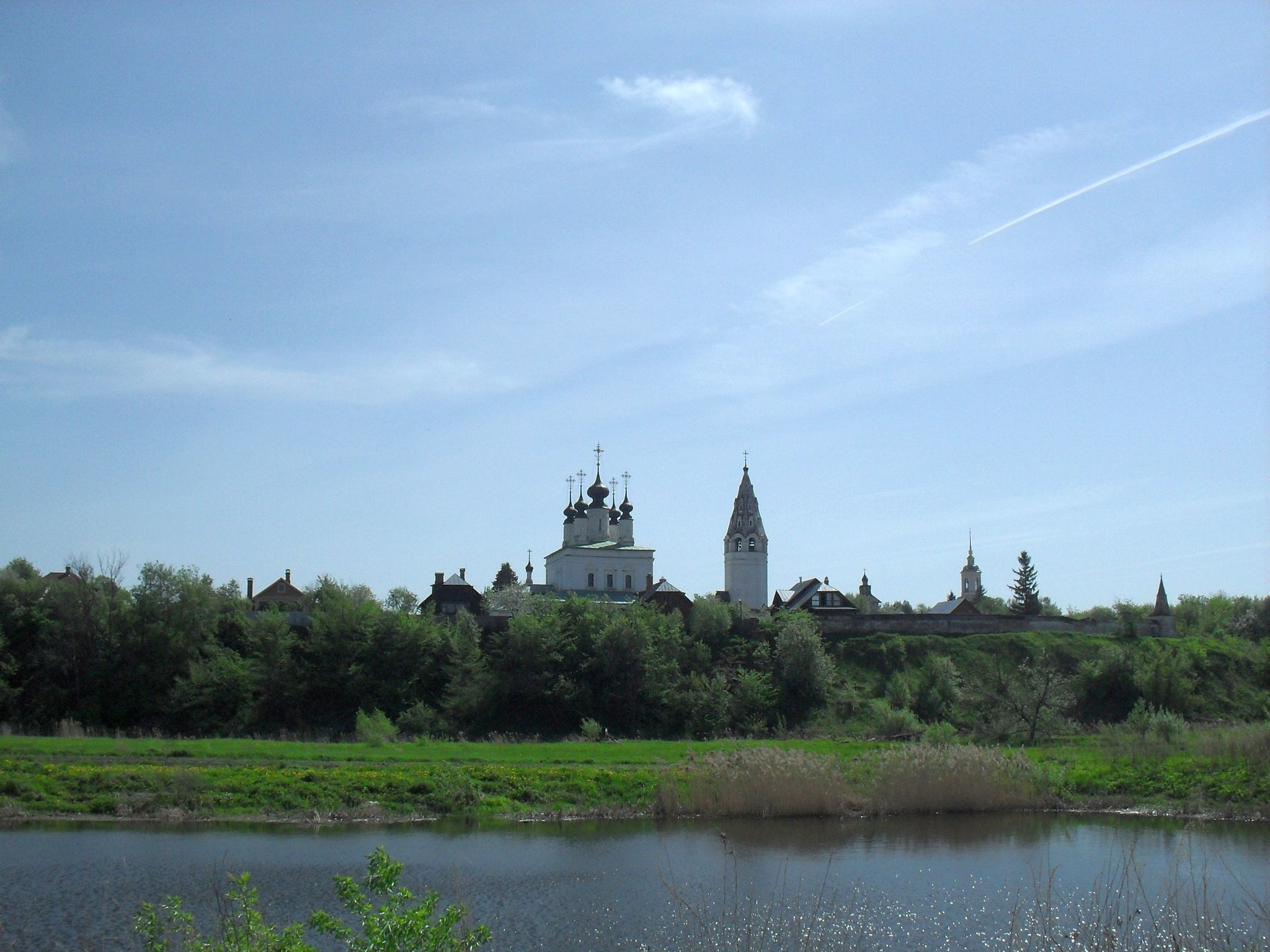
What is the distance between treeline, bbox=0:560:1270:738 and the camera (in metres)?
44.9

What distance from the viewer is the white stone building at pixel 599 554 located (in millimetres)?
87062

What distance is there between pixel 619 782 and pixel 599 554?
5841 centimetres

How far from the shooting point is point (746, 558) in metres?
85.9

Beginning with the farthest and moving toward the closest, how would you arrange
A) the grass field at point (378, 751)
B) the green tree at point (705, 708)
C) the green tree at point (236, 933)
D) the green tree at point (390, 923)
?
the green tree at point (705, 708) → the grass field at point (378, 751) → the green tree at point (236, 933) → the green tree at point (390, 923)

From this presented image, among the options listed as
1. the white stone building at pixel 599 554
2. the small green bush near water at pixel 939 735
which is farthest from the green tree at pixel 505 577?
the small green bush near water at pixel 939 735

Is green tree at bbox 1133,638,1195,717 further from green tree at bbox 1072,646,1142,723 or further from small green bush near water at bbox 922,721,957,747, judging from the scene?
small green bush near water at bbox 922,721,957,747

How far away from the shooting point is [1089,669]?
4956 centimetres

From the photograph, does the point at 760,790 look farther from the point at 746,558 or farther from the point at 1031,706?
the point at 746,558

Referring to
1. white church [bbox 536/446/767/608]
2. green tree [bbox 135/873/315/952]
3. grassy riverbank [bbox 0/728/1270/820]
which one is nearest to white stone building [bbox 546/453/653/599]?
white church [bbox 536/446/767/608]

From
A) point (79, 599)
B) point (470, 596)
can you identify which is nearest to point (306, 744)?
point (79, 599)

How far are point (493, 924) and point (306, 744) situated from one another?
69.3 feet

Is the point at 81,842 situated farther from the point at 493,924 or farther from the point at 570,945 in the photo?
the point at 570,945

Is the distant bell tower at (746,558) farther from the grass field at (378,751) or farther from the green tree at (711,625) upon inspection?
the grass field at (378,751)

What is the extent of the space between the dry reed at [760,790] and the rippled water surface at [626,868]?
2.05ft
